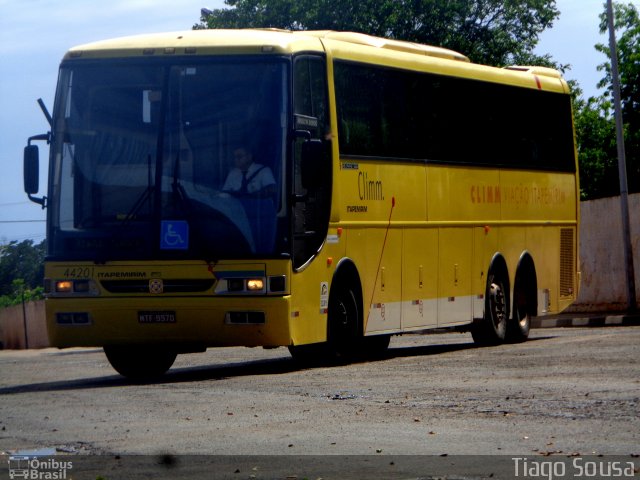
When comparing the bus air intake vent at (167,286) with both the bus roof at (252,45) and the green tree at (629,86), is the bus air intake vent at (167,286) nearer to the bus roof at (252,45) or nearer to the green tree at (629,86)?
the bus roof at (252,45)

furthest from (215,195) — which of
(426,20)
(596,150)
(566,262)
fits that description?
(596,150)

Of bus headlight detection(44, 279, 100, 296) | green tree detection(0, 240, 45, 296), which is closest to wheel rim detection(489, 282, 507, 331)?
bus headlight detection(44, 279, 100, 296)

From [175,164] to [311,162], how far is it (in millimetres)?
1452

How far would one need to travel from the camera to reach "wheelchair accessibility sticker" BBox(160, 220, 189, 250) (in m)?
16.0

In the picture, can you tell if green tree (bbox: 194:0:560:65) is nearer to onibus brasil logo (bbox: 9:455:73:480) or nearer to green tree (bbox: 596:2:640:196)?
green tree (bbox: 596:2:640:196)

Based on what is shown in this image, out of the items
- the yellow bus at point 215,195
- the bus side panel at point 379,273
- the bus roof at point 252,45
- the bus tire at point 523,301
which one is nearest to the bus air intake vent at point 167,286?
the yellow bus at point 215,195

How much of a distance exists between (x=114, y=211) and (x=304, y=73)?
2.57 meters

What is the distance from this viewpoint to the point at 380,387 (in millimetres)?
14133

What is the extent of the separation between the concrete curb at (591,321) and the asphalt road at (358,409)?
486 inches

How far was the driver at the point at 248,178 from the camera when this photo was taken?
1590 cm

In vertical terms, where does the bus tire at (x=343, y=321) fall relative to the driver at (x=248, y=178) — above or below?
below

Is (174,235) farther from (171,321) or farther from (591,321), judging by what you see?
(591,321)

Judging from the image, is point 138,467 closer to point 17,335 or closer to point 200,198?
point 200,198

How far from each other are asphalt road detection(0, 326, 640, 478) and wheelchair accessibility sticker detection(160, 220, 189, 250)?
4.74 feet
